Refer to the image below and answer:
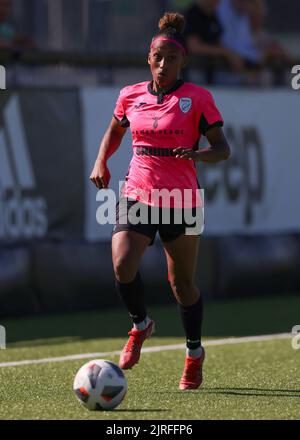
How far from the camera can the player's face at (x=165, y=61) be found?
7461 millimetres

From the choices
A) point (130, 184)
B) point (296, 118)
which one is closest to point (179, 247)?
point (130, 184)

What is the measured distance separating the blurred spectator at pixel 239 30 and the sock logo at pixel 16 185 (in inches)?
137

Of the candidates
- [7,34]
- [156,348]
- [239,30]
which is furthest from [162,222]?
[239,30]

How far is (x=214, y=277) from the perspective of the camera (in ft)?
42.0

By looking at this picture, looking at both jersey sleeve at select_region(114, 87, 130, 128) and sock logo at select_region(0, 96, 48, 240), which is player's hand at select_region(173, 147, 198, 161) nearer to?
jersey sleeve at select_region(114, 87, 130, 128)

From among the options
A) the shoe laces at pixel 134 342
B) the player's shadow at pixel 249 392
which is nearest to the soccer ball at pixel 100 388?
the player's shadow at pixel 249 392

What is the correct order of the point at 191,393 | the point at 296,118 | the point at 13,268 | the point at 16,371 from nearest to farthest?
the point at 191,393, the point at 16,371, the point at 13,268, the point at 296,118

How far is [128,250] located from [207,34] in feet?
23.0

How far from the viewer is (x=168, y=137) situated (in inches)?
294

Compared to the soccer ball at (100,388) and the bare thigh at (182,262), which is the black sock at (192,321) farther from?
the soccer ball at (100,388)

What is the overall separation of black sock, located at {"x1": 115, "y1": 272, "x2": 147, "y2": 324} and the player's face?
4.12 feet
